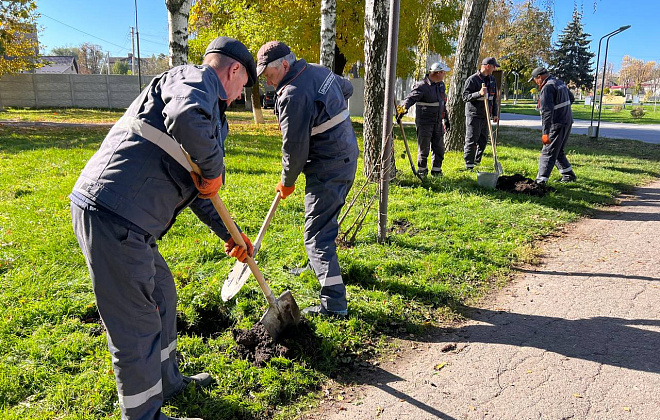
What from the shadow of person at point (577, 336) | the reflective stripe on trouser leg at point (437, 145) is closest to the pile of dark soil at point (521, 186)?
the reflective stripe on trouser leg at point (437, 145)

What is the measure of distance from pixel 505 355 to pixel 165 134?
280 cm

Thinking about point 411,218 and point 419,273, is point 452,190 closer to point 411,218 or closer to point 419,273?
point 411,218

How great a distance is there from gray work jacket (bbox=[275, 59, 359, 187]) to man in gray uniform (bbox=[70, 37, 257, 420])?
3.88 feet

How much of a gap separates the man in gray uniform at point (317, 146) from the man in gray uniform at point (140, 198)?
4.01 ft

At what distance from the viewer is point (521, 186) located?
783cm

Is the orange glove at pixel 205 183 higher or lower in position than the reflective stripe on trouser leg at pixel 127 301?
higher

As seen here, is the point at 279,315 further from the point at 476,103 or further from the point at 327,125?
the point at 476,103

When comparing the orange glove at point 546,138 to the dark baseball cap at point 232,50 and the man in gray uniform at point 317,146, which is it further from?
the dark baseball cap at point 232,50

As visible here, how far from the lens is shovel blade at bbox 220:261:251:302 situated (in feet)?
11.5

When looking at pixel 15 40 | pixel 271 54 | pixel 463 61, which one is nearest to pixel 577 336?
pixel 271 54

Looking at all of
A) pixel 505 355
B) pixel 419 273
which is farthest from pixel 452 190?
pixel 505 355

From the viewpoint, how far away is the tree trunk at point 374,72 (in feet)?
23.7

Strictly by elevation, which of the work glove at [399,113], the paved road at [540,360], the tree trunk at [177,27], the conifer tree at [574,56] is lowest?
the paved road at [540,360]

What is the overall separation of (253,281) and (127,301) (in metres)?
2.05
